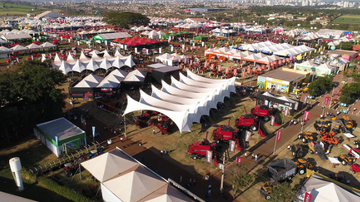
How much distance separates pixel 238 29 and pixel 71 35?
157 feet

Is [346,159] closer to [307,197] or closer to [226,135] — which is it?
[307,197]

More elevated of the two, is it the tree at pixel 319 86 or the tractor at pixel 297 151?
the tree at pixel 319 86

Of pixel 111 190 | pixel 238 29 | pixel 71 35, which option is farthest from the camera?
pixel 238 29

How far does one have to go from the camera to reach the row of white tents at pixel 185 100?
58.3 feet

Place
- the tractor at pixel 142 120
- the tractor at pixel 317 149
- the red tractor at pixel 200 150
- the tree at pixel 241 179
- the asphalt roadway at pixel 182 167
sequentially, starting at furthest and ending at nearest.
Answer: the tractor at pixel 142 120, the tractor at pixel 317 149, the red tractor at pixel 200 150, the asphalt roadway at pixel 182 167, the tree at pixel 241 179

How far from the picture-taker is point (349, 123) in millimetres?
19422

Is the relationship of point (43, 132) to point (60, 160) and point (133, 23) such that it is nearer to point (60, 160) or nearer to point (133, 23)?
point (60, 160)

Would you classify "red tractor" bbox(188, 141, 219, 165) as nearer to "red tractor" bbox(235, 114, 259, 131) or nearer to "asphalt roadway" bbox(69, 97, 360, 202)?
"asphalt roadway" bbox(69, 97, 360, 202)

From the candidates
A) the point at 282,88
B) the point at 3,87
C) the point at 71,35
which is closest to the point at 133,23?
the point at 71,35

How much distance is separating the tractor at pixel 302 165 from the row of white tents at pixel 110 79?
687 inches

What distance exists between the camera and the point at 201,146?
50.5 ft

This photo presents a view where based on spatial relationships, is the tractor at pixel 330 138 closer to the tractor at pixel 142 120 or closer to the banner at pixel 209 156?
the banner at pixel 209 156

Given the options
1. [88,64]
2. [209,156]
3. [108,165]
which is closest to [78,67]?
[88,64]

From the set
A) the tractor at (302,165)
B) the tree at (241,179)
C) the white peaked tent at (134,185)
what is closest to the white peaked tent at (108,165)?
the white peaked tent at (134,185)
